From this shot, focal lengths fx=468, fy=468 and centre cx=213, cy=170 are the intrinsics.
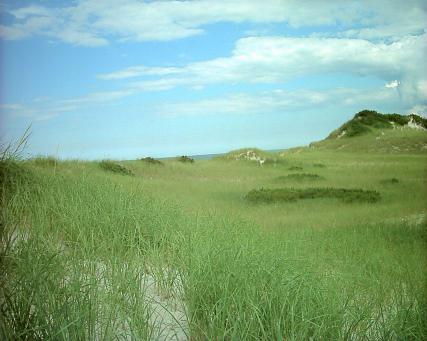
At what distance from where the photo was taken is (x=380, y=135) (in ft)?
49.8

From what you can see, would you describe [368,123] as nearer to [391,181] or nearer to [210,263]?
[391,181]

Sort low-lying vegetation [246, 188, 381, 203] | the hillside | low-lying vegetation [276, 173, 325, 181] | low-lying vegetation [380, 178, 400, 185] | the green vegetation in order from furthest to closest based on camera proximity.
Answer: the green vegetation < the hillside < low-lying vegetation [276, 173, 325, 181] < low-lying vegetation [380, 178, 400, 185] < low-lying vegetation [246, 188, 381, 203]

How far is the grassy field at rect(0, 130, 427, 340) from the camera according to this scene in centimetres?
316

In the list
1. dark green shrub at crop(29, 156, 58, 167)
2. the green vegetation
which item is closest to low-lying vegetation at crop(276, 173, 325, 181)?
dark green shrub at crop(29, 156, 58, 167)

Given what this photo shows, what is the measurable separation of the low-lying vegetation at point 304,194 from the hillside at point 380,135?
3905 mm

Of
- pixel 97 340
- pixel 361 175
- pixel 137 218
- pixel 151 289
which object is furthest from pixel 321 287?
pixel 361 175

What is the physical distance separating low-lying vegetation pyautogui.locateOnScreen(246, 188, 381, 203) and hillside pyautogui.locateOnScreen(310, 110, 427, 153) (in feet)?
12.8

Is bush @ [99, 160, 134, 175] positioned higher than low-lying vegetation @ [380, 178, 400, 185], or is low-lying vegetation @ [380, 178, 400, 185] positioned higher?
bush @ [99, 160, 134, 175]

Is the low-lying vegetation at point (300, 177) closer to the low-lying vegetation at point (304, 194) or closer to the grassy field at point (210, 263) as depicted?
the grassy field at point (210, 263)

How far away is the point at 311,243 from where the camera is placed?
5934 mm

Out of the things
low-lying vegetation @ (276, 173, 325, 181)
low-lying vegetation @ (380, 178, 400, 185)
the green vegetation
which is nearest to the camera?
low-lying vegetation @ (380, 178, 400, 185)

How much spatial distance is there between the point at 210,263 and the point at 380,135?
42.0 feet

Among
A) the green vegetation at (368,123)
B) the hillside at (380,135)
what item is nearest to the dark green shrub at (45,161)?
the hillside at (380,135)

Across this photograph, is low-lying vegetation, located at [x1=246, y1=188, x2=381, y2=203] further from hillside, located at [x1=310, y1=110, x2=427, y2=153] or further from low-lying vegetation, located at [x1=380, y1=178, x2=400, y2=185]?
hillside, located at [x1=310, y1=110, x2=427, y2=153]
